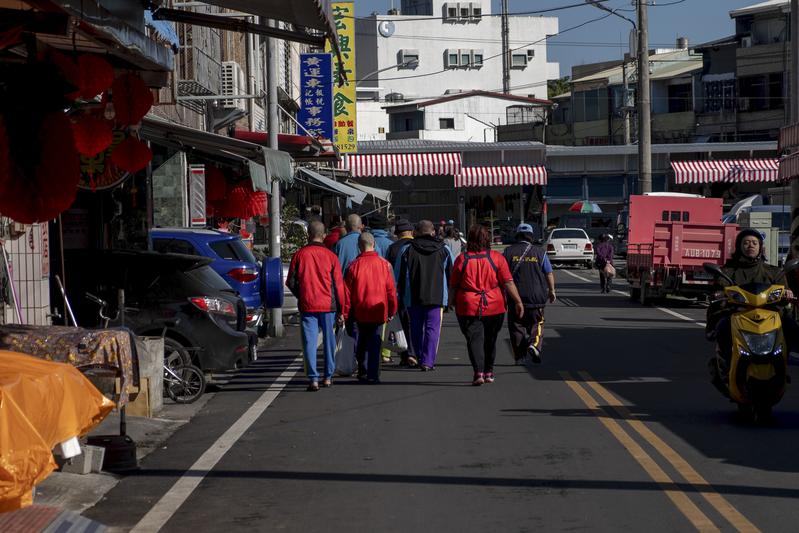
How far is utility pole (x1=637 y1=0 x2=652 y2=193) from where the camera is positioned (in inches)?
1415

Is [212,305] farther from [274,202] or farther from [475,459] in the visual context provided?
[274,202]

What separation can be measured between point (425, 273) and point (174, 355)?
3.68 meters

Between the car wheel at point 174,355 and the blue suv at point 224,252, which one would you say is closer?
the car wheel at point 174,355

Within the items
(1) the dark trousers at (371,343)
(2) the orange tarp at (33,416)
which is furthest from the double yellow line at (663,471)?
(2) the orange tarp at (33,416)

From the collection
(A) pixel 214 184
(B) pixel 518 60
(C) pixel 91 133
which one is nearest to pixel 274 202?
(A) pixel 214 184

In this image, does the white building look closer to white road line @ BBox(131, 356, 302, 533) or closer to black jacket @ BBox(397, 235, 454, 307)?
black jacket @ BBox(397, 235, 454, 307)

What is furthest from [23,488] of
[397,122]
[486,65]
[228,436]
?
[486,65]

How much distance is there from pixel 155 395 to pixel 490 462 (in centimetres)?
438

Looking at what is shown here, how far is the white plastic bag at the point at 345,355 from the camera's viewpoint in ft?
50.9

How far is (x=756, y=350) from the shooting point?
11.0 metres

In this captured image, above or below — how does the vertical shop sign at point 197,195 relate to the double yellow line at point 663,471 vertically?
above

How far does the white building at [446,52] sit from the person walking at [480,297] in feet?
235

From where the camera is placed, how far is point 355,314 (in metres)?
14.7

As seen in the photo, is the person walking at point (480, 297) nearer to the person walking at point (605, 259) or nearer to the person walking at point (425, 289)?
the person walking at point (425, 289)
